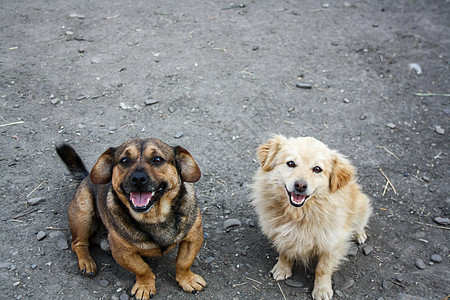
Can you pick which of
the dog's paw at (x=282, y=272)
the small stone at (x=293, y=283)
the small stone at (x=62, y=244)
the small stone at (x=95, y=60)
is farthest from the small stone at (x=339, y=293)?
the small stone at (x=95, y=60)

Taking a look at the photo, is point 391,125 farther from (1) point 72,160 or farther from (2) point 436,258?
(1) point 72,160

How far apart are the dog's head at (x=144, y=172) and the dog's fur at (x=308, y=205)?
0.74m

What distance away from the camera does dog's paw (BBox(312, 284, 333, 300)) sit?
3404 mm

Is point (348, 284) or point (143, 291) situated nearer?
point (143, 291)

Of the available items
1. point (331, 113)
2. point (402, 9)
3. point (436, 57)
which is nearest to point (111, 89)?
point (331, 113)

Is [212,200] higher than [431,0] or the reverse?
the reverse

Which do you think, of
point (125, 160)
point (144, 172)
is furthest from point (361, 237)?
point (125, 160)

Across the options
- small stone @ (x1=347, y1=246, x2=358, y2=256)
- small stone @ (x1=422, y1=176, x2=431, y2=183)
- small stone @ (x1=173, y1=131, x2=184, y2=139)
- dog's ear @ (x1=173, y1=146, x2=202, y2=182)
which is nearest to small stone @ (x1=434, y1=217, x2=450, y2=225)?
small stone @ (x1=422, y1=176, x2=431, y2=183)

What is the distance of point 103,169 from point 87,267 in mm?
954

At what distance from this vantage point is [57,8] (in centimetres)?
734

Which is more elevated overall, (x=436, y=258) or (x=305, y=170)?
(x=305, y=170)

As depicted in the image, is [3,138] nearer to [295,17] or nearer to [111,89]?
[111,89]

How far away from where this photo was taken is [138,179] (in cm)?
283

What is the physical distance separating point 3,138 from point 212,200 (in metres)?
2.74
